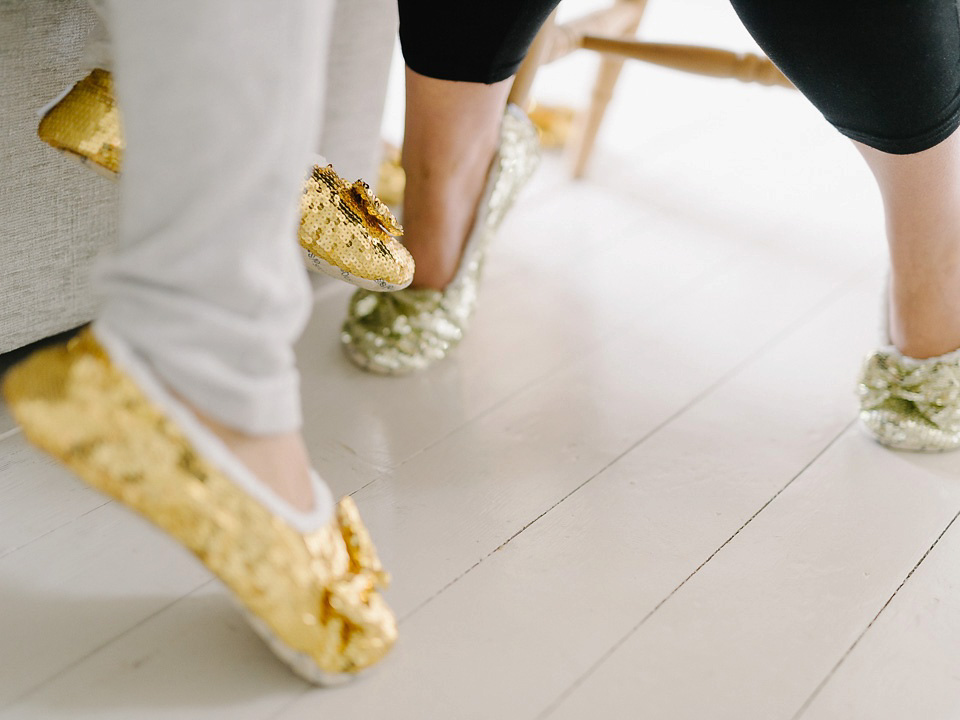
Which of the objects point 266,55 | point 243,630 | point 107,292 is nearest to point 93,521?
point 243,630

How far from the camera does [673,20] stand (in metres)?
2.16

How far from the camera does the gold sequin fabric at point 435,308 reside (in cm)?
82

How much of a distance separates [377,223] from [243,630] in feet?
1.02

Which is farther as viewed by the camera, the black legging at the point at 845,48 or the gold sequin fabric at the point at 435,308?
the gold sequin fabric at the point at 435,308

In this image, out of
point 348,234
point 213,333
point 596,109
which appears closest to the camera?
point 213,333

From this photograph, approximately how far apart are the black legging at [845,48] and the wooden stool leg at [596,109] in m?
0.47

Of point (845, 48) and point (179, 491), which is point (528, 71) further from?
point (179, 491)

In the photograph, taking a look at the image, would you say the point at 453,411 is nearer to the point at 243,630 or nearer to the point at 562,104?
the point at 243,630

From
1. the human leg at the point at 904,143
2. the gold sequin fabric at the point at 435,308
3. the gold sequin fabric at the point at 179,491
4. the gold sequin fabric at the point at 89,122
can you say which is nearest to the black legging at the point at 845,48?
the human leg at the point at 904,143

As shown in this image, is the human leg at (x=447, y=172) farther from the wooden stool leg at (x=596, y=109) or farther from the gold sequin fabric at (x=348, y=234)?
the wooden stool leg at (x=596, y=109)

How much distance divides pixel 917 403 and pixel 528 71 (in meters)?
0.47

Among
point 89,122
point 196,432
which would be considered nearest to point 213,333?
point 196,432

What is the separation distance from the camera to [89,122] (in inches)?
23.0

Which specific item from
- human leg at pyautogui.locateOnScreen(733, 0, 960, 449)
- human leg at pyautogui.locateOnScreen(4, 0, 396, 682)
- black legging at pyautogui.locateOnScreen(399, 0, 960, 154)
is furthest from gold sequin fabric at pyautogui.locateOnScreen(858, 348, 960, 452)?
human leg at pyautogui.locateOnScreen(4, 0, 396, 682)
